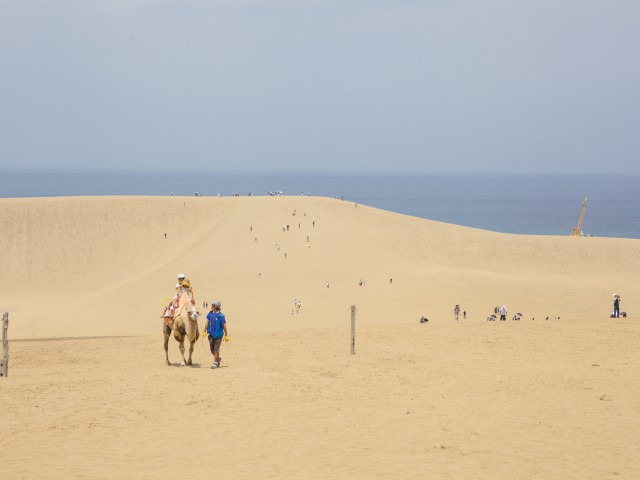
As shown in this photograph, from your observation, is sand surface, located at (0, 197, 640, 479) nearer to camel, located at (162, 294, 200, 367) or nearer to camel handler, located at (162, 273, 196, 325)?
camel, located at (162, 294, 200, 367)

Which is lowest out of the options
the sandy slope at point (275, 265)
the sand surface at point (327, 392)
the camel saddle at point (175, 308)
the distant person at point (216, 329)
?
the sand surface at point (327, 392)

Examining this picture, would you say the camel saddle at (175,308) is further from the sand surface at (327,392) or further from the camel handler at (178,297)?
the sand surface at (327,392)

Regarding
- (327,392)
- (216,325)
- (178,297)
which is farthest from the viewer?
(216,325)

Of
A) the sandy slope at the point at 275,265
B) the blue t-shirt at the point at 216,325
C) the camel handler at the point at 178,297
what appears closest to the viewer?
the camel handler at the point at 178,297

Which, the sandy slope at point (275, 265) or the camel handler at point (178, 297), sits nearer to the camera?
the camel handler at point (178, 297)

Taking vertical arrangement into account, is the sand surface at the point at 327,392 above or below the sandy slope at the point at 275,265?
below

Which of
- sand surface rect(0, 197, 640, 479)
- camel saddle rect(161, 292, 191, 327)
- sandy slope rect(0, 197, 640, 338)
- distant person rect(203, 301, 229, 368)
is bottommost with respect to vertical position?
sand surface rect(0, 197, 640, 479)

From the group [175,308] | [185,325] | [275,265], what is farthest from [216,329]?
[275,265]

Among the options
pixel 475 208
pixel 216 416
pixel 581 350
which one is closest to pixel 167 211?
pixel 581 350

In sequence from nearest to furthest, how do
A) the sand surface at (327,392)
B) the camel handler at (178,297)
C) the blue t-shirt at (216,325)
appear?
1. the sand surface at (327,392)
2. the camel handler at (178,297)
3. the blue t-shirt at (216,325)

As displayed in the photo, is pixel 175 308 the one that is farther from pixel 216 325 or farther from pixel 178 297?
pixel 216 325

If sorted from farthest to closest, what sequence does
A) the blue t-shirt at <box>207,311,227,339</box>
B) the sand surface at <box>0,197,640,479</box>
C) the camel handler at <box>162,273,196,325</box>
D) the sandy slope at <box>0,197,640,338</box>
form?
1. the sandy slope at <box>0,197,640,338</box>
2. the blue t-shirt at <box>207,311,227,339</box>
3. the camel handler at <box>162,273,196,325</box>
4. the sand surface at <box>0,197,640,479</box>

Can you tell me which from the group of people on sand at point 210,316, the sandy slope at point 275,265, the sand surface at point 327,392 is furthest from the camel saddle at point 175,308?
the sandy slope at point 275,265

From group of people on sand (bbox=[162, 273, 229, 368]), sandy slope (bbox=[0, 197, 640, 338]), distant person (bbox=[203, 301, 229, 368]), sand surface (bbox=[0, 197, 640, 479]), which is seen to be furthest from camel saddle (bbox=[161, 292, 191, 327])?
sandy slope (bbox=[0, 197, 640, 338])
